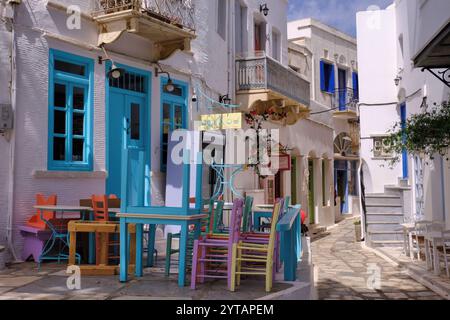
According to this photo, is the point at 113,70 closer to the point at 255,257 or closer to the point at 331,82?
the point at 255,257

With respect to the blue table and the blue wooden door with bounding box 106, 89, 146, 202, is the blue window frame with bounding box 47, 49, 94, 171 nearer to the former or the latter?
the blue wooden door with bounding box 106, 89, 146, 202

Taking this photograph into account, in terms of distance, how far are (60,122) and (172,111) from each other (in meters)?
2.90

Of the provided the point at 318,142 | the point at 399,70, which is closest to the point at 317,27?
the point at 318,142

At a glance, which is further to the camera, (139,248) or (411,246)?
(411,246)

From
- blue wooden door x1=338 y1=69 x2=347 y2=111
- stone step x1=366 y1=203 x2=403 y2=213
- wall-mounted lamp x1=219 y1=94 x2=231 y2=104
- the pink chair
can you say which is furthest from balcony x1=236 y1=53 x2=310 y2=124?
blue wooden door x1=338 y1=69 x2=347 y2=111

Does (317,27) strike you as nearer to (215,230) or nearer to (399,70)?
A: (399,70)

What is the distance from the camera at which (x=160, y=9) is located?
9930mm

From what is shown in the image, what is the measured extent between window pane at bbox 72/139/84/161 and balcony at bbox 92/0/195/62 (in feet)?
5.66

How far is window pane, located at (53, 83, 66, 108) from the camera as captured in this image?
27.9ft

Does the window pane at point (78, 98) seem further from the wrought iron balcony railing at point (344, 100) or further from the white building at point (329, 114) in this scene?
the wrought iron balcony railing at point (344, 100)

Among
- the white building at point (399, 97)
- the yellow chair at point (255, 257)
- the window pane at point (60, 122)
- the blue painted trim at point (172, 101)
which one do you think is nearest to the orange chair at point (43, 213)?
the window pane at point (60, 122)

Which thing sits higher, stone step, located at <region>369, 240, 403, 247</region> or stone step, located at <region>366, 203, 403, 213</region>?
stone step, located at <region>366, 203, 403, 213</region>

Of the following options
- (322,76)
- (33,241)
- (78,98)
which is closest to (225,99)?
(78,98)
